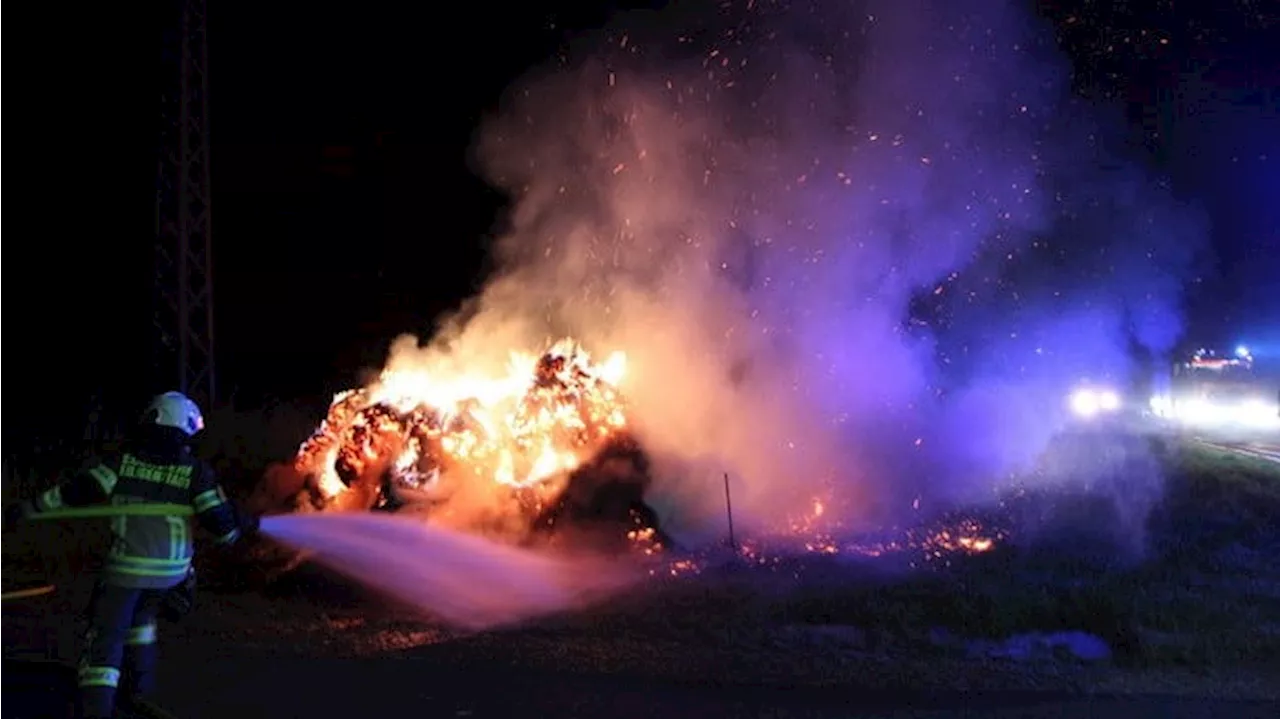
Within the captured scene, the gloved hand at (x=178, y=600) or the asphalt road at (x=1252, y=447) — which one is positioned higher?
the asphalt road at (x=1252, y=447)

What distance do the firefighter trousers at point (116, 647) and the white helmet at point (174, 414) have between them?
28.9 inches

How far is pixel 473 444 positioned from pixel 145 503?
20.6ft

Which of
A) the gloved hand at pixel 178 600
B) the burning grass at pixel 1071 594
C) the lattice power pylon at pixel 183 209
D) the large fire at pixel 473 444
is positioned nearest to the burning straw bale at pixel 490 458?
the large fire at pixel 473 444

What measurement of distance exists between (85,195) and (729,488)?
17.0m

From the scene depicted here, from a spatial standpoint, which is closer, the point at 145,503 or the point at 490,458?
the point at 145,503

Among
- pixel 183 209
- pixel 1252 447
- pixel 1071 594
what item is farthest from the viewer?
pixel 1252 447

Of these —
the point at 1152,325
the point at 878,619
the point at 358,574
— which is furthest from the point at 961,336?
the point at 358,574

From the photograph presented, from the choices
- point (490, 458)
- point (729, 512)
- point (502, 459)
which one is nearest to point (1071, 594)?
point (729, 512)

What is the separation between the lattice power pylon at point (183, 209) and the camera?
12367 mm

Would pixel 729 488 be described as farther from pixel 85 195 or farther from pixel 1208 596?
pixel 85 195

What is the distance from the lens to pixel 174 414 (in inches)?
180

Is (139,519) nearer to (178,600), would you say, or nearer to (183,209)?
(178,600)

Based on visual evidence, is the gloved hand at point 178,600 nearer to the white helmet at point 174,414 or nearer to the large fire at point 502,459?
the white helmet at point 174,414

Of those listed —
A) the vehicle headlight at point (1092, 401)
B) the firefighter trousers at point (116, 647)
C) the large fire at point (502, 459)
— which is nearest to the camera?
the firefighter trousers at point (116, 647)
